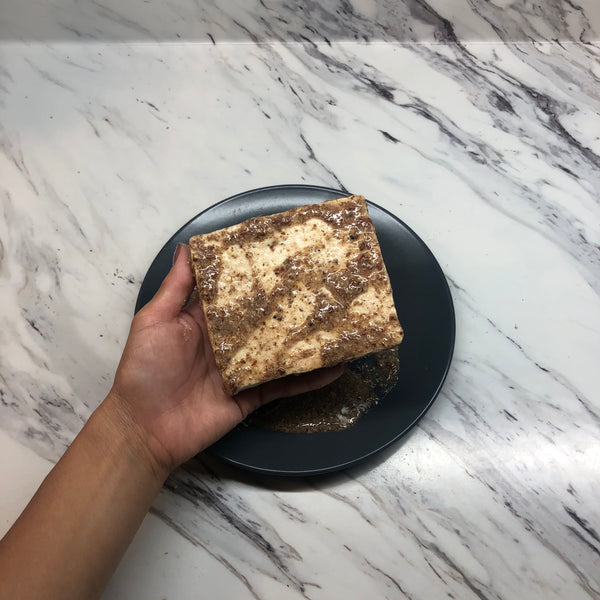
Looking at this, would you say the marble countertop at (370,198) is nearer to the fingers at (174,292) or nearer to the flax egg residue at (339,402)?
the flax egg residue at (339,402)

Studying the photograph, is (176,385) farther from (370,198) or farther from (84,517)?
(370,198)

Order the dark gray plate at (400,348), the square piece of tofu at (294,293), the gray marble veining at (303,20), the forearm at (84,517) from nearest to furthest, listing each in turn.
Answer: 1. the forearm at (84,517)
2. the square piece of tofu at (294,293)
3. the dark gray plate at (400,348)
4. the gray marble veining at (303,20)

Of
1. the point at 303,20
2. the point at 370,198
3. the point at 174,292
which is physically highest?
the point at 303,20

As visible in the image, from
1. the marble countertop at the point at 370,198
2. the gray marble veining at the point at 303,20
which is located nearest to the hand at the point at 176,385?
the marble countertop at the point at 370,198

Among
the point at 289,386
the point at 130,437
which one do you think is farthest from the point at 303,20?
the point at 130,437

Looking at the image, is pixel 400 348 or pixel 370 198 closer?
pixel 400 348

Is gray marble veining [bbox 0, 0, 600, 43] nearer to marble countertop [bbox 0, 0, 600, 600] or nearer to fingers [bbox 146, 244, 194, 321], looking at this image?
marble countertop [bbox 0, 0, 600, 600]

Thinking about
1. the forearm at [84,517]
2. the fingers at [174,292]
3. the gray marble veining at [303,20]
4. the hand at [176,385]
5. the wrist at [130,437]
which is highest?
the gray marble veining at [303,20]

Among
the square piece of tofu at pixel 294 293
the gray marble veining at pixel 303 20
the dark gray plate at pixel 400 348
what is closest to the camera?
the square piece of tofu at pixel 294 293
